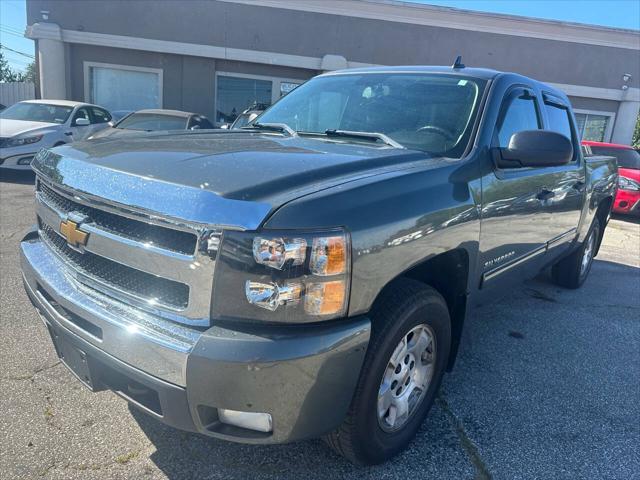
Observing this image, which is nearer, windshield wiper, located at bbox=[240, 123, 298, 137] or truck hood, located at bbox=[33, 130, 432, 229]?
truck hood, located at bbox=[33, 130, 432, 229]

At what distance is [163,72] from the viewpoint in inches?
597

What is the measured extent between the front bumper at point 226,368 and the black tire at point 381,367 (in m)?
0.12

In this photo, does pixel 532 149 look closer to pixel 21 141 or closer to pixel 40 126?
pixel 21 141

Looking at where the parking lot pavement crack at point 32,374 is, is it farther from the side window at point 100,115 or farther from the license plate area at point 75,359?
the side window at point 100,115

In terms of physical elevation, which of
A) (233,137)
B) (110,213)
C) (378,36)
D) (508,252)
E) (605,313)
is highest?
(378,36)

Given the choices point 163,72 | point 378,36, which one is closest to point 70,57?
point 163,72

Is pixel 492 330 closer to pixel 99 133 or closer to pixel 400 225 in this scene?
pixel 400 225

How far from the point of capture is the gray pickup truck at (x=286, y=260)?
1.76 metres

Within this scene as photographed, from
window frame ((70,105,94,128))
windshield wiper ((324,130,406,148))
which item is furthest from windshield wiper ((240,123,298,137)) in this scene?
window frame ((70,105,94,128))

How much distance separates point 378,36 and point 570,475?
14876 millimetres

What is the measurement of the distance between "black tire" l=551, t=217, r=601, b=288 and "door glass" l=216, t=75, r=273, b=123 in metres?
11.7

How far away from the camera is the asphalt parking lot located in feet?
7.68

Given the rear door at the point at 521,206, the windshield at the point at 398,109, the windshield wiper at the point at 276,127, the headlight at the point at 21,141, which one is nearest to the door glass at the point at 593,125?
the rear door at the point at 521,206

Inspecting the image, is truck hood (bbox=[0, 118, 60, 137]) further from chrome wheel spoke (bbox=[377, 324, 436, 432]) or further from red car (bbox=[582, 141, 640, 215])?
red car (bbox=[582, 141, 640, 215])
